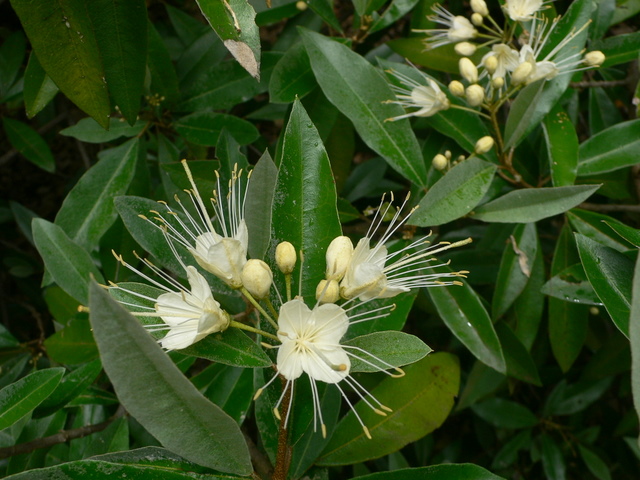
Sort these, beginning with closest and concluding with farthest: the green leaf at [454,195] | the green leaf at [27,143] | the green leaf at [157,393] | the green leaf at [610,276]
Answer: the green leaf at [157,393] < the green leaf at [610,276] < the green leaf at [454,195] < the green leaf at [27,143]

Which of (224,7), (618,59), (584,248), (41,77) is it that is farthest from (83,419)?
(618,59)

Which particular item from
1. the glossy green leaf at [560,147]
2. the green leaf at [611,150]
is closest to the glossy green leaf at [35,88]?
the glossy green leaf at [560,147]

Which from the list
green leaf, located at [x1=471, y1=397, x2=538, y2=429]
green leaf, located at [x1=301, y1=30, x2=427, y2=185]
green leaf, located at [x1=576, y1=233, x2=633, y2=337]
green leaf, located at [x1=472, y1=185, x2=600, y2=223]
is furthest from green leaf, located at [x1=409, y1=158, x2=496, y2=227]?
green leaf, located at [x1=471, y1=397, x2=538, y2=429]

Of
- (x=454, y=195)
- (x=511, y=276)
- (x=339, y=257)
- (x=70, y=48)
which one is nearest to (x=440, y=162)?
(x=454, y=195)

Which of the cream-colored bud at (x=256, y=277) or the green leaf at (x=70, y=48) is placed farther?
the green leaf at (x=70, y=48)

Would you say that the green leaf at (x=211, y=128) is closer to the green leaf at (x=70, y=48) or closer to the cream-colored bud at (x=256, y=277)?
the green leaf at (x=70, y=48)
